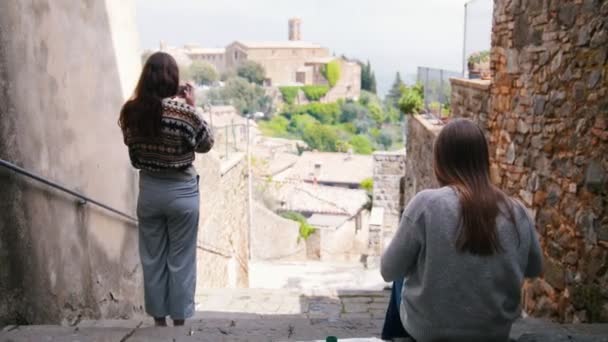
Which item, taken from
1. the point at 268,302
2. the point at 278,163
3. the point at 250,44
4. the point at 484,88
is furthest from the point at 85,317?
the point at 250,44

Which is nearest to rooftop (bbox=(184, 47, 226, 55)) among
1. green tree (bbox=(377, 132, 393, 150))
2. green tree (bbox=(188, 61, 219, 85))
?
green tree (bbox=(188, 61, 219, 85))

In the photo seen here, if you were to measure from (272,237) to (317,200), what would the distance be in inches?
596

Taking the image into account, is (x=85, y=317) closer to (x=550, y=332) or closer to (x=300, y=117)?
(x=550, y=332)

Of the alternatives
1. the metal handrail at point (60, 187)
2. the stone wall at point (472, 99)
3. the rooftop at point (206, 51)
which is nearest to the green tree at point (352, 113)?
the rooftop at point (206, 51)

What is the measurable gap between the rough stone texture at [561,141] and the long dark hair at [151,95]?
2186 mm

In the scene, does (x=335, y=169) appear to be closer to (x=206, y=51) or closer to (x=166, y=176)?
(x=166, y=176)

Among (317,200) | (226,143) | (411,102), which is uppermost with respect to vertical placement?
(411,102)

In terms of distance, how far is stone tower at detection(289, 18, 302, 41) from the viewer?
120 m

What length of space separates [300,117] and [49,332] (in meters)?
76.8

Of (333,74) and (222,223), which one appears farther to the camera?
(333,74)

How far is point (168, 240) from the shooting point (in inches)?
133

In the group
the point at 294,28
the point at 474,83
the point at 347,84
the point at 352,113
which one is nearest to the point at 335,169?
the point at 352,113

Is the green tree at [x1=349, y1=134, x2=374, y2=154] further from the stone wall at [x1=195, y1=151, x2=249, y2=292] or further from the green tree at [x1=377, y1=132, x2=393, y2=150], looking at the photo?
the stone wall at [x1=195, y1=151, x2=249, y2=292]

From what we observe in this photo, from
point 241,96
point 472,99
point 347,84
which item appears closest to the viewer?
point 472,99
